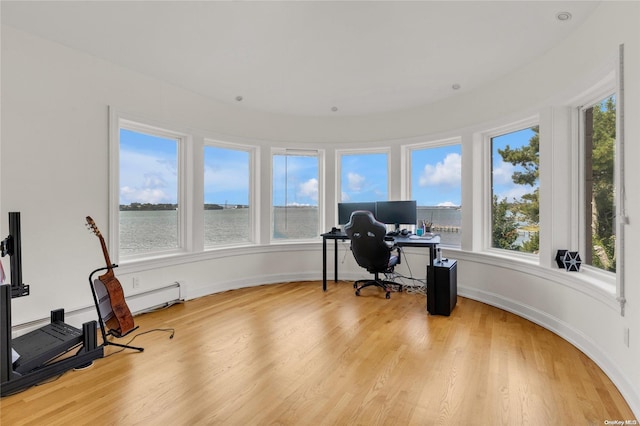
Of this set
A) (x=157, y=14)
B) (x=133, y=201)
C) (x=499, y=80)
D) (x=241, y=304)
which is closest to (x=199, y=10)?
(x=157, y=14)

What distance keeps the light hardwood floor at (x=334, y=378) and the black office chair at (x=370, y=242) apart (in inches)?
31.6

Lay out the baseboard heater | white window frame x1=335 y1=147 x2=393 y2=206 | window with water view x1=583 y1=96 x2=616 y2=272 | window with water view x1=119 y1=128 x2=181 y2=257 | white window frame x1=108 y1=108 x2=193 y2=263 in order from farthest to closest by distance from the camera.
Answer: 1. white window frame x1=335 y1=147 x2=393 y2=206
2. window with water view x1=119 y1=128 x2=181 y2=257
3. white window frame x1=108 y1=108 x2=193 y2=263
4. the baseboard heater
5. window with water view x1=583 y1=96 x2=616 y2=272

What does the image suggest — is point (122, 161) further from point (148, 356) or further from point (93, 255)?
point (148, 356)

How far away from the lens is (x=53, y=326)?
7.76 feet

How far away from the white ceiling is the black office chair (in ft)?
5.31

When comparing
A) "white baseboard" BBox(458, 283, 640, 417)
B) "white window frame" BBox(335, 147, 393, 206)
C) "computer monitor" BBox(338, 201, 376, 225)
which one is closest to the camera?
"white baseboard" BBox(458, 283, 640, 417)

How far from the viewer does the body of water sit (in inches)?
136

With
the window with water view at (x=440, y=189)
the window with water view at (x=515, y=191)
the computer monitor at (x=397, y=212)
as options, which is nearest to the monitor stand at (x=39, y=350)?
the computer monitor at (x=397, y=212)

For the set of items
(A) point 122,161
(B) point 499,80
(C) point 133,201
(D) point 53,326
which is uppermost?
(B) point 499,80

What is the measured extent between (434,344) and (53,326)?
10.1 feet

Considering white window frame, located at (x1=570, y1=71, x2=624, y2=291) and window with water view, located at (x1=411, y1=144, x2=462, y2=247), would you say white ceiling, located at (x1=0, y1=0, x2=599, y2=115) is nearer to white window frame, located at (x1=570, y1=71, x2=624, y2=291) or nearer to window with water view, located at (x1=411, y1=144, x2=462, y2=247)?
white window frame, located at (x1=570, y1=71, x2=624, y2=291)

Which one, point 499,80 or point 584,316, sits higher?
point 499,80

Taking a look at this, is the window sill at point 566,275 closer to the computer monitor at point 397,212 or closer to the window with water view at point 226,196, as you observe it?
the computer monitor at point 397,212

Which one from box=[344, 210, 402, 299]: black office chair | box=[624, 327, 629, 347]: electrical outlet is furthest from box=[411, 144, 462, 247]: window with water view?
box=[624, 327, 629, 347]: electrical outlet
